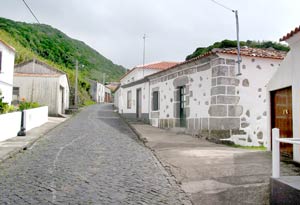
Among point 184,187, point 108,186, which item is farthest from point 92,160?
point 184,187

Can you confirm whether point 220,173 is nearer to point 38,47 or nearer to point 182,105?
point 182,105

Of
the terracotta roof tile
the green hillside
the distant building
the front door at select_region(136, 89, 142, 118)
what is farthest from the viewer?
the distant building

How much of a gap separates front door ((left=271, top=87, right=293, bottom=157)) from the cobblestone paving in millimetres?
3427

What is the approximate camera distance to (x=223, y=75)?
436 inches

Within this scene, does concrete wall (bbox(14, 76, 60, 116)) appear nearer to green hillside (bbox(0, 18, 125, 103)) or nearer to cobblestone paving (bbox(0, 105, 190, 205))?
green hillside (bbox(0, 18, 125, 103))

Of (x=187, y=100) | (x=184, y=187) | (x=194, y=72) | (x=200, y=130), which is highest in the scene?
(x=194, y=72)

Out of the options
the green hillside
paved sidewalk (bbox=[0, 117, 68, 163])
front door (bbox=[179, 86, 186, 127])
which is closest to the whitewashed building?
the green hillside

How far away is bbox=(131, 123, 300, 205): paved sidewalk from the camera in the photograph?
15.9 feet

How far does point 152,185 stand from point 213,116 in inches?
251

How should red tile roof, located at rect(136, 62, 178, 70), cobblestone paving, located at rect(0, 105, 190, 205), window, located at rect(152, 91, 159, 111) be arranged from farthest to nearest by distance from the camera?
red tile roof, located at rect(136, 62, 178, 70) < window, located at rect(152, 91, 159, 111) < cobblestone paving, located at rect(0, 105, 190, 205)

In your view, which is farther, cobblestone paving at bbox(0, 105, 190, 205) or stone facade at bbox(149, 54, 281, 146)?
stone facade at bbox(149, 54, 281, 146)

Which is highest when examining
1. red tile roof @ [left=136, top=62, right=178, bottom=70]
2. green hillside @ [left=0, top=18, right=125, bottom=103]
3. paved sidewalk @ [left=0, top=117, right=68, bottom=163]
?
green hillside @ [left=0, top=18, right=125, bottom=103]

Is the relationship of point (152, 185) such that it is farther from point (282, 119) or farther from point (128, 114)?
point (128, 114)

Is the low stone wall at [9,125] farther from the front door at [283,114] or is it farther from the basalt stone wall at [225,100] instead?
the front door at [283,114]
